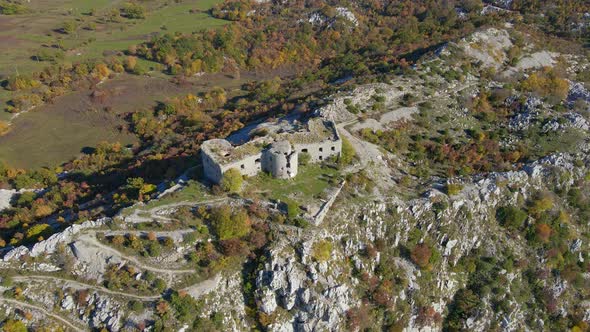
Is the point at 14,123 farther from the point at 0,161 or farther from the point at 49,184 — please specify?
the point at 49,184

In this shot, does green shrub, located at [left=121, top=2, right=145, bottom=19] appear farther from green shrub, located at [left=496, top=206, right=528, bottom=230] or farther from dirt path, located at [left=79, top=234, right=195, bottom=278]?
green shrub, located at [left=496, top=206, right=528, bottom=230]

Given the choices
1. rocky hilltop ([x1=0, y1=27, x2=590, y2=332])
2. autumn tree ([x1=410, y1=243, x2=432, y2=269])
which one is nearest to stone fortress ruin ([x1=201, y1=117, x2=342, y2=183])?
rocky hilltop ([x1=0, y1=27, x2=590, y2=332])

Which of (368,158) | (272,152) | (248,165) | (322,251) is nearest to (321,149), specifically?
(368,158)

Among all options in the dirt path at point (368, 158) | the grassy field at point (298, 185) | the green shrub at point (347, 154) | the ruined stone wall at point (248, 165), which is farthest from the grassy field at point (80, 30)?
the green shrub at point (347, 154)

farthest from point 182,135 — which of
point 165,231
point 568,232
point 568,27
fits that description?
point 568,27

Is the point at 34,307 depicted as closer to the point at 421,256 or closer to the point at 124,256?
the point at 124,256

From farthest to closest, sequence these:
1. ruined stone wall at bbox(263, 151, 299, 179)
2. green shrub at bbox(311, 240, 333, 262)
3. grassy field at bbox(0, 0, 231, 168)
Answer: grassy field at bbox(0, 0, 231, 168) → ruined stone wall at bbox(263, 151, 299, 179) → green shrub at bbox(311, 240, 333, 262)

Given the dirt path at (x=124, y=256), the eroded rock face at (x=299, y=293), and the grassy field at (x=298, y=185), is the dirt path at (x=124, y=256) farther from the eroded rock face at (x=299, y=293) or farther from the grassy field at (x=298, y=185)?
the grassy field at (x=298, y=185)

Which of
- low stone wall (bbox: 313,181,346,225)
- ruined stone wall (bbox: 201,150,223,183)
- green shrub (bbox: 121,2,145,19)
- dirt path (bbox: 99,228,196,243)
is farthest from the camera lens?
green shrub (bbox: 121,2,145,19)
